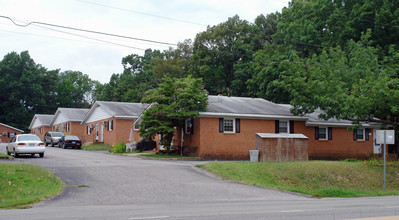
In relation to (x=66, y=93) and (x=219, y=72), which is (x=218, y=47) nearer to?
(x=219, y=72)

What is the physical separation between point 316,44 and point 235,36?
19125 mm

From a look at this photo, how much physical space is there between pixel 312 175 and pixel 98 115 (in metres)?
31.6

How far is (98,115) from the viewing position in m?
48.5

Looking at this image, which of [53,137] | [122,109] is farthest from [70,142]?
[122,109]

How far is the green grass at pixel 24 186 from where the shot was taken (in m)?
12.4

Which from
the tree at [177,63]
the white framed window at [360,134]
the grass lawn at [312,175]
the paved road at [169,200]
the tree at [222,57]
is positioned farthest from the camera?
the tree at [177,63]

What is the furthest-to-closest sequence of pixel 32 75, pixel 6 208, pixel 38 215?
1. pixel 32 75
2. pixel 6 208
3. pixel 38 215

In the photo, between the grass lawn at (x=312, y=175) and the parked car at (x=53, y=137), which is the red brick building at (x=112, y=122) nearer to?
the parked car at (x=53, y=137)

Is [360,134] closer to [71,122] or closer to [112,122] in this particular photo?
[112,122]

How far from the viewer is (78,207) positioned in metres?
11.6

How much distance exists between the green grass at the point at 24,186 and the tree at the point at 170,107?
444 inches

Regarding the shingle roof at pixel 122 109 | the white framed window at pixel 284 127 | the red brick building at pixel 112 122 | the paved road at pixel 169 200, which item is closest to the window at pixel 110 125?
the red brick building at pixel 112 122

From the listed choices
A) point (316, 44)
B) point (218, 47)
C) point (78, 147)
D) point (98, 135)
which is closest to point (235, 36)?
point (218, 47)

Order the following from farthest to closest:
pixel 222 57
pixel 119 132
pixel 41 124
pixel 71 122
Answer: pixel 41 124
pixel 222 57
pixel 71 122
pixel 119 132
